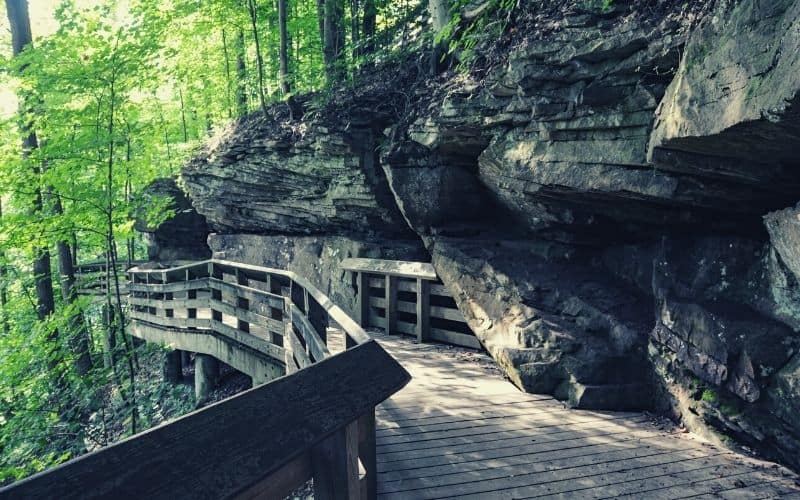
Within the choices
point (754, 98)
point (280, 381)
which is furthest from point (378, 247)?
point (280, 381)

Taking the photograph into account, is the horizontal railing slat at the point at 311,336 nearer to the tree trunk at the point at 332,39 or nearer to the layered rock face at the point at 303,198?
the layered rock face at the point at 303,198

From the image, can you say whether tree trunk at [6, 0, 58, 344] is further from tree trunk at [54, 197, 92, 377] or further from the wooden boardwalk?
the wooden boardwalk

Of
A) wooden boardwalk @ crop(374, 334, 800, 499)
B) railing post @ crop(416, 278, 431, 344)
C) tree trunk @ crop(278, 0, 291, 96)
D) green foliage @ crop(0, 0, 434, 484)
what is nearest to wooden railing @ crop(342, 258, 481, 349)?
railing post @ crop(416, 278, 431, 344)

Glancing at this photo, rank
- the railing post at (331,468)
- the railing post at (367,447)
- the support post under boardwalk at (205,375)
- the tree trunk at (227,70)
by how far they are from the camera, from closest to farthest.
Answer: the railing post at (331,468)
the railing post at (367,447)
the support post under boardwalk at (205,375)
the tree trunk at (227,70)

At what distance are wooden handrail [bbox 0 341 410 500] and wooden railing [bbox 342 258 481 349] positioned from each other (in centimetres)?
591

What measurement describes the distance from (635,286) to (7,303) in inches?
562

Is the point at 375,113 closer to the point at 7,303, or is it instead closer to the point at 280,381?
the point at 280,381

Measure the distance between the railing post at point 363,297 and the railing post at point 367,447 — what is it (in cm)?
639

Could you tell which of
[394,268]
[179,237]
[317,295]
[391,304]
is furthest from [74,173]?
[179,237]

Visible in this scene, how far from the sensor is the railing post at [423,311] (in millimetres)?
8625

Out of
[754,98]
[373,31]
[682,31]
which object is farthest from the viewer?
[373,31]

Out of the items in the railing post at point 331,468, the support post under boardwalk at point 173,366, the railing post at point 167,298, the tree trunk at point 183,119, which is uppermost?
the tree trunk at point 183,119

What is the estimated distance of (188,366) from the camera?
13992mm

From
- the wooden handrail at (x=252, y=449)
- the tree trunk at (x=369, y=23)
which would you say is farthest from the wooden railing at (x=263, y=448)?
the tree trunk at (x=369, y=23)
